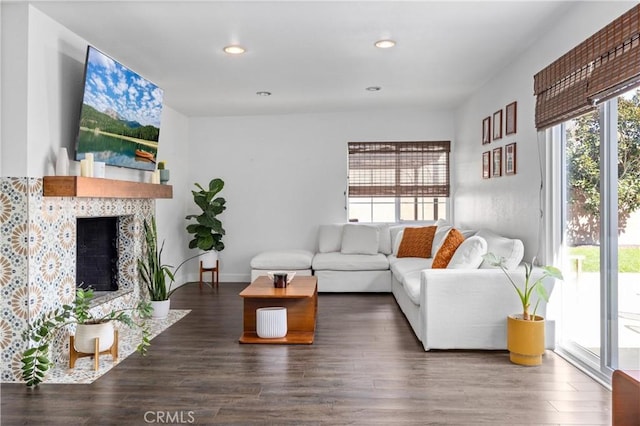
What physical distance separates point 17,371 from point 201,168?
435cm

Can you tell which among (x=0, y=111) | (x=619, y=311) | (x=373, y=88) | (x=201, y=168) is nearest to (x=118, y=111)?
(x=0, y=111)

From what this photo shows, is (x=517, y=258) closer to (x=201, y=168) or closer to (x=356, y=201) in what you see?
(x=356, y=201)

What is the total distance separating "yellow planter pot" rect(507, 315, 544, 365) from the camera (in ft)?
10.6

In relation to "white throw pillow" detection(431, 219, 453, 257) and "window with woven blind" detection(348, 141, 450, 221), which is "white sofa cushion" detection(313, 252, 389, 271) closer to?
"white throw pillow" detection(431, 219, 453, 257)

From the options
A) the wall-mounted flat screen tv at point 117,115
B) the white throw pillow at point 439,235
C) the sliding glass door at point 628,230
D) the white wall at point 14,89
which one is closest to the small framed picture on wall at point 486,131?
the white throw pillow at point 439,235


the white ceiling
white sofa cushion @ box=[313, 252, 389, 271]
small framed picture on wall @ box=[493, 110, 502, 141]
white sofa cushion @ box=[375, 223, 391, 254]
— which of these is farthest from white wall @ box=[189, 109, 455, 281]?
small framed picture on wall @ box=[493, 110, 502, 141]

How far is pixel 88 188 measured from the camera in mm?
3328

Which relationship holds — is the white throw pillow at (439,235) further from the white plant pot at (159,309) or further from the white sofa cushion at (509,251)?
the white plant pot at (159,309)

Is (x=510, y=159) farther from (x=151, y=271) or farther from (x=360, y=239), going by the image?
(x=151, y=271)

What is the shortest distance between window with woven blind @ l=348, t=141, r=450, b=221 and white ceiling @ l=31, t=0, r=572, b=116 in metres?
1.33

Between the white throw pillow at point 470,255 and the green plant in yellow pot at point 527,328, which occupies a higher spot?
the white throw pillow at point 470,255

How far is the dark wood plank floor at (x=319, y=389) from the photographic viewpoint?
251cm

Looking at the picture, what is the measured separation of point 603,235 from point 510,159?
1.55 metres

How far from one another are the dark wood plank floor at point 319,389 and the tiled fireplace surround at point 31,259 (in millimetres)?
376
